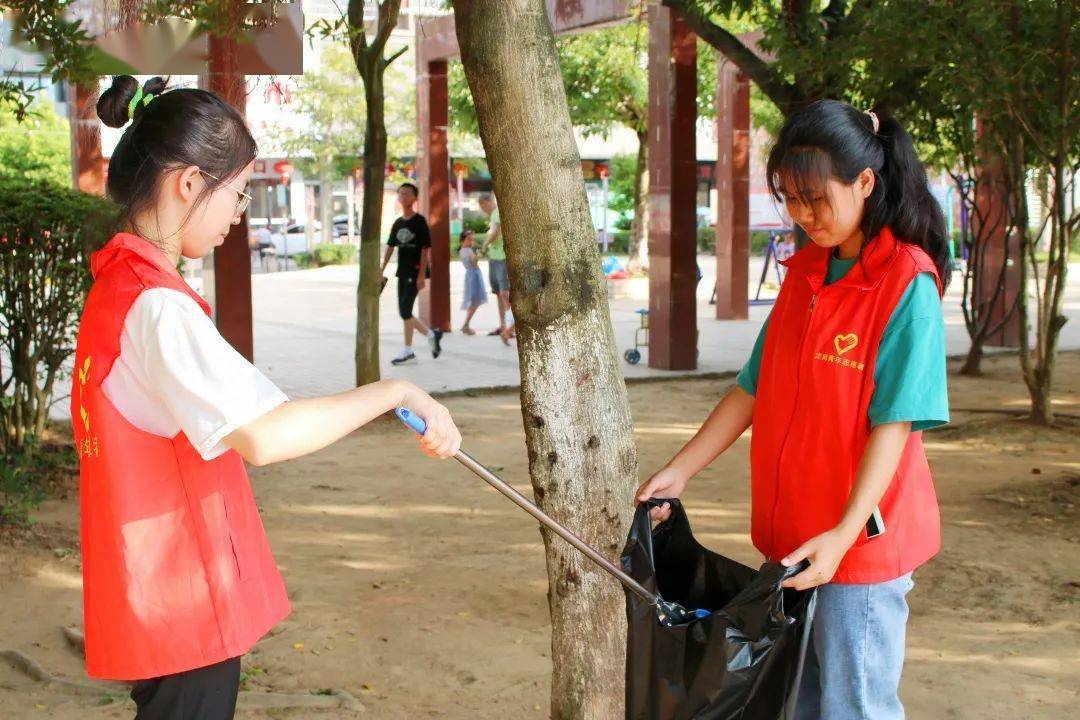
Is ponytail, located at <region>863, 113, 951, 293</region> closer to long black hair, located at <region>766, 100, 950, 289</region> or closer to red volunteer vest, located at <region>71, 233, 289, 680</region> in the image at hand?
long black hair, located at <region>766, 100, 950, 289</region>

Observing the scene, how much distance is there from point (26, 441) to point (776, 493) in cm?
528

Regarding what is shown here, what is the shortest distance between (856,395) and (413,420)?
0.82 metres

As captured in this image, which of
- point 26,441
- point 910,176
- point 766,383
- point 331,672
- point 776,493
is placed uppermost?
point 910,176

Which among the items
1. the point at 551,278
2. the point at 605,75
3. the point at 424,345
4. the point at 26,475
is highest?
the point at 605,75

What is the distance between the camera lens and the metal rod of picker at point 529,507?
6.94 ft

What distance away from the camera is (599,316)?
296cm

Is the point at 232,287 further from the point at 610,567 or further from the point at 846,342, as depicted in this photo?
the point at 846,342

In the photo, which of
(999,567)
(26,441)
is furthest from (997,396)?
(26,441)

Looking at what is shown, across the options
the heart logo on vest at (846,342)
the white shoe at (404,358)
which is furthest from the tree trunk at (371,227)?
the heart logo on vest at (846,342)

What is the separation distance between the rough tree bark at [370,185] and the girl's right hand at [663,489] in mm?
6076

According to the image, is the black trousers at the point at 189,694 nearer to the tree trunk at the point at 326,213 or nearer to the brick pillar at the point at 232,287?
the brick pillar at the point at 232,287

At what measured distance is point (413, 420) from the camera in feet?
6.89

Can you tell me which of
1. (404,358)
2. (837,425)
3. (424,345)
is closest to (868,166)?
(837,425)

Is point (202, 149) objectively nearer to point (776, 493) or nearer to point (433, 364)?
point (776, 493)
